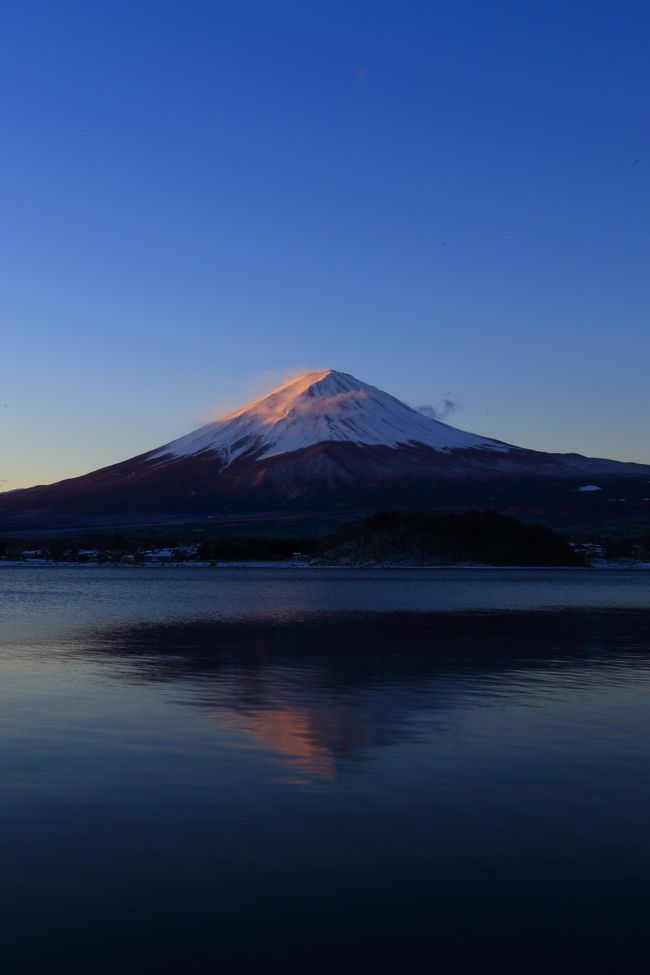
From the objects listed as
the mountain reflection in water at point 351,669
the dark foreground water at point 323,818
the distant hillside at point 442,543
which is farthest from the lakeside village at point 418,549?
the dark foreground water at point 323,818

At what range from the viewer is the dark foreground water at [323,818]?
8086 mm

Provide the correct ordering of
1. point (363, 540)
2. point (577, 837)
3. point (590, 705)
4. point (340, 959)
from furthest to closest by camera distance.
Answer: point (363, 540) < point (590, 705) < point (577, 837) < point (340, 959)

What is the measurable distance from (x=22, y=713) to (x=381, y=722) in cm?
651

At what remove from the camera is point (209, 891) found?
9.06m

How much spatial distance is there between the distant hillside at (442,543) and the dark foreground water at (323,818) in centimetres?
14594

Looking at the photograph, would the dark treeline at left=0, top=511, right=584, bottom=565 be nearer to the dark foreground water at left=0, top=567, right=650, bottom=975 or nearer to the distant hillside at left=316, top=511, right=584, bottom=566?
the distant hillside at left=316, top=511, right=584, bottom=566

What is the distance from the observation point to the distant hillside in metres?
173

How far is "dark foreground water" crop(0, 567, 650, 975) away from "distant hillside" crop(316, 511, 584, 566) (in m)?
146

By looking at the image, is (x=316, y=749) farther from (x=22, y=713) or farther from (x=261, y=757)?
(x=22, y=713)

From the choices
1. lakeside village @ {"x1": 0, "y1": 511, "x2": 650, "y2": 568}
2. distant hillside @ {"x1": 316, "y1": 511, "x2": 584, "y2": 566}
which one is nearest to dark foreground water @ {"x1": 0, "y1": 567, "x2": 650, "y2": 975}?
distant hillside @ {"x1": 316, "y1": 511, "x2": 584, "y2": 566}

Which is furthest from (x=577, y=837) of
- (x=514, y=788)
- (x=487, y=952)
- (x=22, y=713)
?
(x=22, y=713)

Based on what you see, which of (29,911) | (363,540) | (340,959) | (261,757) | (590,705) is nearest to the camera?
(340,959)

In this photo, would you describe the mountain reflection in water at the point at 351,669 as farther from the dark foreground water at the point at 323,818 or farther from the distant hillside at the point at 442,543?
the distant hillside at the point at 442,543

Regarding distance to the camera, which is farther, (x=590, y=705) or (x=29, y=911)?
(x=590, y=705)
